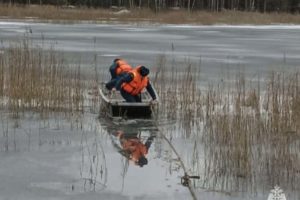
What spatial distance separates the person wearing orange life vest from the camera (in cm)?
898

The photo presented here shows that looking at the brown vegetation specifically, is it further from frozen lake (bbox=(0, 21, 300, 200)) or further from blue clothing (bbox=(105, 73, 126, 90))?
frozen lake (bbox=(0, 21, 300, 200))

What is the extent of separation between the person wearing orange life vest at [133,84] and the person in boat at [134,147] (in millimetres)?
1011

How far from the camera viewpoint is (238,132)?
23.7 ft

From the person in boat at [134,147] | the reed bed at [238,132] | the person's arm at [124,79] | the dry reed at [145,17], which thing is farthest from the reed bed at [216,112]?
the dry reed at [145,17]

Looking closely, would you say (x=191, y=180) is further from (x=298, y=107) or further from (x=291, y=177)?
(x=298, y=107)

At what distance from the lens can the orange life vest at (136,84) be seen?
8.98 metres

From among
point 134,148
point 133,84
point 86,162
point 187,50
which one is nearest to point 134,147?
point 134,148

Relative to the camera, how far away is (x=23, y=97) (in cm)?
962

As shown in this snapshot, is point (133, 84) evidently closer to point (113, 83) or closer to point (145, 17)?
point (113, 83)

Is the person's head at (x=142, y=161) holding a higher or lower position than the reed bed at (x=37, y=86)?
lower

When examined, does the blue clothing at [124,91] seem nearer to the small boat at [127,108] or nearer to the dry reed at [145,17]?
the small boat at [127,108]

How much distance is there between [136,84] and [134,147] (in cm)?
178

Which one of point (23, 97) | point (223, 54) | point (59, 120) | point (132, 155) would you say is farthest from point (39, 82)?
point (223, 54)

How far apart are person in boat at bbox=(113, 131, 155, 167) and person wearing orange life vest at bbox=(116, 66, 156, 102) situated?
3.32 ft
